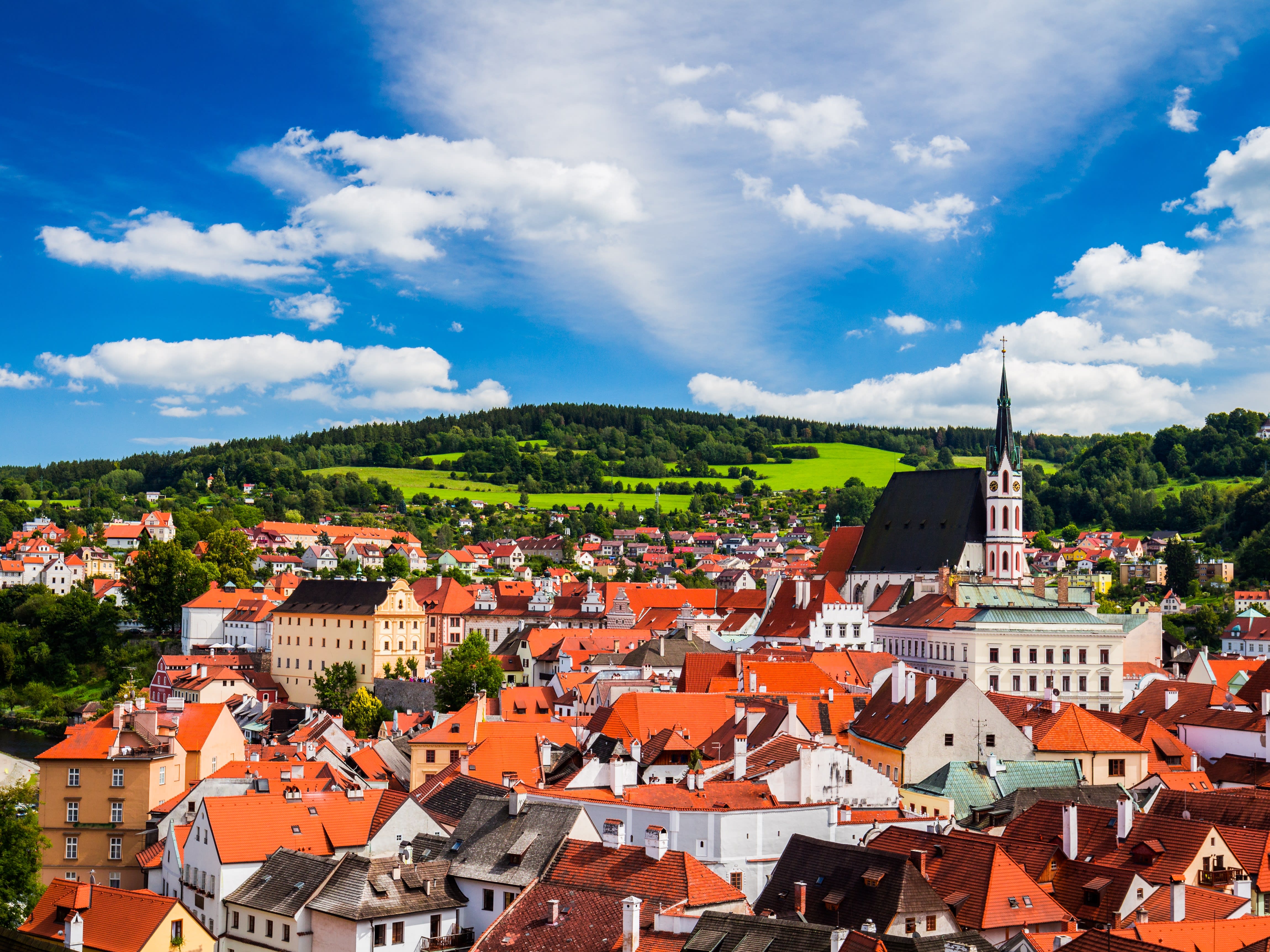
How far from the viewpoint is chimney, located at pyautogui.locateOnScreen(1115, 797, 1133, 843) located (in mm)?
30422

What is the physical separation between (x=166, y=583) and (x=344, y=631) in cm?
2521

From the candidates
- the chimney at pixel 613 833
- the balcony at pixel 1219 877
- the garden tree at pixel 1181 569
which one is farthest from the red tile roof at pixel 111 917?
the garden tree at pixel 1181 569

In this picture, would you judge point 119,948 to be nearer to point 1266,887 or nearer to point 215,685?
point 1266,887

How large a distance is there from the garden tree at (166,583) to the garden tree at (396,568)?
725 inches

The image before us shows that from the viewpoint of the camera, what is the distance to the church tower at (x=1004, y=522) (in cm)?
8675

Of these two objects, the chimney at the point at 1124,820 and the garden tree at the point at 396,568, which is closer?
the chimney at the point at 1124,820

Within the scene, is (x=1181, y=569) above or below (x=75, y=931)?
above

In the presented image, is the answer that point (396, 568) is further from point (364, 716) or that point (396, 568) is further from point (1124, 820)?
point (1124, 820)

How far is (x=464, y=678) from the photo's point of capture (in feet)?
243

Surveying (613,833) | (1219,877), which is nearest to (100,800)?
(613,833)

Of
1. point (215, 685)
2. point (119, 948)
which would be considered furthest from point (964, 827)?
point (215, 685)

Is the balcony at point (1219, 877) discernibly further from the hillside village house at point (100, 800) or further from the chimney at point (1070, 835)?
the hillside village house at point (100, 800)

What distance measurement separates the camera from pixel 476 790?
37656 millimetres

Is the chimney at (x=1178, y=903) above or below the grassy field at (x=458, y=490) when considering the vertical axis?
below
